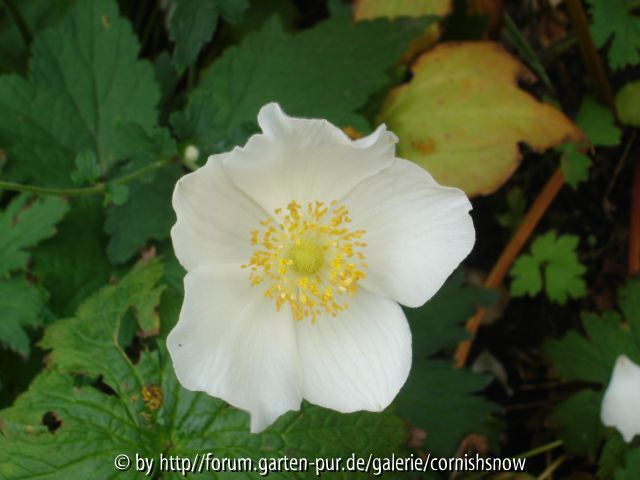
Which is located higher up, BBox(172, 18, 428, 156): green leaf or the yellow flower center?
BBox(172, 18, 428, 156): green leaf

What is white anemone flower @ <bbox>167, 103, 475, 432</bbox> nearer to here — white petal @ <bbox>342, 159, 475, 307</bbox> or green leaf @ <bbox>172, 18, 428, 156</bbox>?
white petal @ <bbox>342, 159, 475, 307</bbox>

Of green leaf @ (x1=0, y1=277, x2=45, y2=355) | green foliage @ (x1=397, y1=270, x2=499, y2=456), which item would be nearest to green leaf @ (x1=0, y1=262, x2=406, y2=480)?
green leaf @ (x1=0, y1=277, x2=45, y2=355)

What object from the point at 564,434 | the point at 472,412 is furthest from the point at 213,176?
the point at 564,434

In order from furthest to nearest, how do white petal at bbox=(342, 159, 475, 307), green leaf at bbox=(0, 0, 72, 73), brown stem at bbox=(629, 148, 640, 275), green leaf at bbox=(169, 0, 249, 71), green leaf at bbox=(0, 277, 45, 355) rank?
green leaf at bbox=(0, 0, 72, 73) < brown stem at bbox=(629, 148, 640, 275) < green leaf at bbox=(0, 277, 45, 355) < green leaf at bbox=(169, 0, 249, 71) < white petal at bbox=(342, 159, 475, 307)

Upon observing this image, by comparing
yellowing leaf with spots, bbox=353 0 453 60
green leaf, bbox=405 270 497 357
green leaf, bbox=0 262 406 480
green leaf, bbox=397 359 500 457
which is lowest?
green leaf, bbox=397 359 500 457

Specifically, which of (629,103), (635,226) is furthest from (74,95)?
(635,226)

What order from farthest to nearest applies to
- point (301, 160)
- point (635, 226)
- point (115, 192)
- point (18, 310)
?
point (635, 226)
point (18, 310)
point (115, 192)
point (301, 160)

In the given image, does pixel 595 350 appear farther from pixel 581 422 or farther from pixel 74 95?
pixel 74 95
